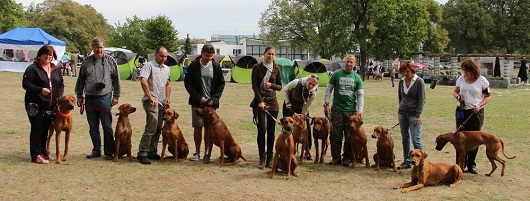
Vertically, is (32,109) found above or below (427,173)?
above

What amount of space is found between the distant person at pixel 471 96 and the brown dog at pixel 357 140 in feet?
4.67

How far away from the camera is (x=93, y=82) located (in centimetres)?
738

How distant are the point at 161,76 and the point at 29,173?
7.34 feet

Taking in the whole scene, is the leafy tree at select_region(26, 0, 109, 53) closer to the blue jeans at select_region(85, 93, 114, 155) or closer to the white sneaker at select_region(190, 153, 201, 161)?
the blue jeans at select_region(85, 93, 114, 155)

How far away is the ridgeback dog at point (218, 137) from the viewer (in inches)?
289

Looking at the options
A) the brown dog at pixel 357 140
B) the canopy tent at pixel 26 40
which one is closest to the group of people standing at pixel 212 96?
the brown dog at pixel 357 140

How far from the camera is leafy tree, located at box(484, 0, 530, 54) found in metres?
58.3

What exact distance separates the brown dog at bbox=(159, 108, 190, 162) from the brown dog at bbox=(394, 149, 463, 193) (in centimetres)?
329

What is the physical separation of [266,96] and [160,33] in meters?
45.7

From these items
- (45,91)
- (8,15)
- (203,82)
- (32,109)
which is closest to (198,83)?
(203,82)

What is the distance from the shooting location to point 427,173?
→ 20.9 feet

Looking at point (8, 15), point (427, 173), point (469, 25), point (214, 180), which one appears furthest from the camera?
point (469, 25)

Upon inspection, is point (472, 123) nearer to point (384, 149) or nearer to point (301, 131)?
point (384, 149)

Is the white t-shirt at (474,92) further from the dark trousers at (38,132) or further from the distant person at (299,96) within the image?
the dark trousers at (38,132)
